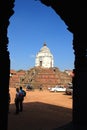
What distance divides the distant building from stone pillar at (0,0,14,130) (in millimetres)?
72743

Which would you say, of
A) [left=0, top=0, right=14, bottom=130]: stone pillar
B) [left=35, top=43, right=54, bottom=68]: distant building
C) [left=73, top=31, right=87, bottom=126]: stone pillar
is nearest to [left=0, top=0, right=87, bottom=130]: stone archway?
[left=73, top=31, right=87, bottom=126]: stone pillar

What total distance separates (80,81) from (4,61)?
20.2ft

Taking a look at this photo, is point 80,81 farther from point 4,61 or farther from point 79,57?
point 4,61

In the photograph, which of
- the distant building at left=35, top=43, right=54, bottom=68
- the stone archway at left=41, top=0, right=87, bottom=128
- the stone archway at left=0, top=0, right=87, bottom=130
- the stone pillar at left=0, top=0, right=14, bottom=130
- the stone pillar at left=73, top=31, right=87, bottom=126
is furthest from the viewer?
the distant building at left=35, top=43, right=54, bottom=68

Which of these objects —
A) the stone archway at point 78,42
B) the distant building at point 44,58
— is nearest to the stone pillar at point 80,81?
the stone archway at point 78,42

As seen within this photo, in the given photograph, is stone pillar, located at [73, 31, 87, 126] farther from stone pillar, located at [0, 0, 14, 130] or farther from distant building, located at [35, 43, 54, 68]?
distant building, located at [35, 43, 54, 68]

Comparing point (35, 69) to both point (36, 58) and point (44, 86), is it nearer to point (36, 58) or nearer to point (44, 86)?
point (44, 86)

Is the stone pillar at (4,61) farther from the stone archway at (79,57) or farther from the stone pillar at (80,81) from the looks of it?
the stone pillar at (80,81)

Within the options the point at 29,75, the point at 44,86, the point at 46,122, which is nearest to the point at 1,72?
the point at 46,122

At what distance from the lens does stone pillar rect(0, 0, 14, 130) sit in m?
5.96

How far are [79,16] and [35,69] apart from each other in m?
57.1

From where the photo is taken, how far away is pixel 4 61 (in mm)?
6004

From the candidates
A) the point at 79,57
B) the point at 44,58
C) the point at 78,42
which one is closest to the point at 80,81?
the point at 79,57

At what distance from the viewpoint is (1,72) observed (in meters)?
5.93
